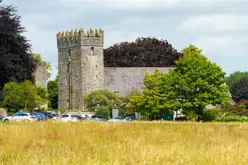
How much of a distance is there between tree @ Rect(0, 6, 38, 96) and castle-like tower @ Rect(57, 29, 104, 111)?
64.7 ft

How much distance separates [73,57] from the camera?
91.4 m

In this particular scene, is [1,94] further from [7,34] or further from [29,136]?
[29,136]

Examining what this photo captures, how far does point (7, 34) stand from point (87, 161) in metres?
51.8

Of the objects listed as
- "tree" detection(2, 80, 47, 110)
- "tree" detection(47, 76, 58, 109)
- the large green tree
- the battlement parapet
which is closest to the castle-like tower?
the battlement parapet

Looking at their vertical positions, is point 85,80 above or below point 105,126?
above

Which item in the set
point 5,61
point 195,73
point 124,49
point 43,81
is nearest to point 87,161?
point 195,73

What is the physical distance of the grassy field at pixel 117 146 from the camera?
17.7 metres

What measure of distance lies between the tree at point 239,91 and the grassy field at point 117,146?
8911cm

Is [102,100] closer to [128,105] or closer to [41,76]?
[128,105]

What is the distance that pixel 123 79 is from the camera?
92.2 metres

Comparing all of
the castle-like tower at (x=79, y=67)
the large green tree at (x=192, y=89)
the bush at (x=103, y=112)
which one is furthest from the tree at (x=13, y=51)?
the castle-like tower at (x=79, y=67)

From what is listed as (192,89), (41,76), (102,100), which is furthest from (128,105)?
(41,76)

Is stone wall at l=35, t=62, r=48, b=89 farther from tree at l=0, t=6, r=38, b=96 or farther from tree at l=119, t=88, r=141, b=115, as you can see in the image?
tree at l=0, t=6, r=38, b=96

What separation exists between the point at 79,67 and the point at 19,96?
2373cm
